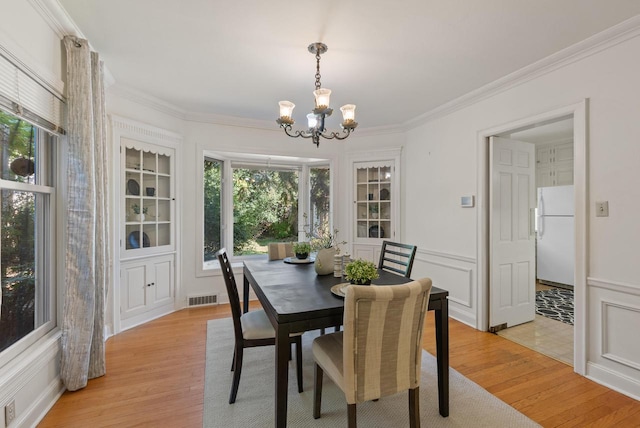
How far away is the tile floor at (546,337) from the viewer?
271 centimetres

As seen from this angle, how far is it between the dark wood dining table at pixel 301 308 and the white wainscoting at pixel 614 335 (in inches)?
53.4

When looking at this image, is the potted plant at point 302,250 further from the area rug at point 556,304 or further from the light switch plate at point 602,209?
the area rug at point 556,304

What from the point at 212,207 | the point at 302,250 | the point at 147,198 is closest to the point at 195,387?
the point at 302,250

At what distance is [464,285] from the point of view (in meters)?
3.43

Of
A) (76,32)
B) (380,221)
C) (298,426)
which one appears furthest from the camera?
(380,221)

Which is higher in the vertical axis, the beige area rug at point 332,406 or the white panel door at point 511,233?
the white panel door at point 511,233

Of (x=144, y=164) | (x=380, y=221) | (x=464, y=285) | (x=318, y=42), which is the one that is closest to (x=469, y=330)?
(x=464, y=285)

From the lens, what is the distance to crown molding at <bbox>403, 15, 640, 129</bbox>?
2061 millimetres

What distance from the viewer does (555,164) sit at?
5.10 metres

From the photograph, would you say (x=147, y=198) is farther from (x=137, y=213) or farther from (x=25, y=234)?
(x=25, y=234)

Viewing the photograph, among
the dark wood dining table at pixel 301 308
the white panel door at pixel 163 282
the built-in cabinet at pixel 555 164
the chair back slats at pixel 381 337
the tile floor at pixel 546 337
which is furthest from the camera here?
the built-in cabinet at pixel 555 164

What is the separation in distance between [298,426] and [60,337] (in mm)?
1761

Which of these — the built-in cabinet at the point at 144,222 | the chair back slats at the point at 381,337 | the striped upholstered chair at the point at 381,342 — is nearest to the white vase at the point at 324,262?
the striped upholstered chair at the point at 381,342

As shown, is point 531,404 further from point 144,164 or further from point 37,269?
point 144,164
